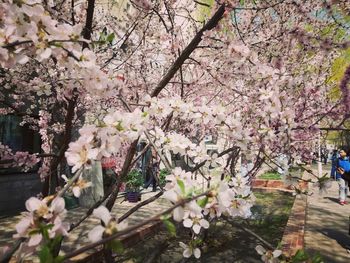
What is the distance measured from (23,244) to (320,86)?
842 cm

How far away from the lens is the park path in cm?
733

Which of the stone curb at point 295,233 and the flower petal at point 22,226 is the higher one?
the flower petal at point 22,226

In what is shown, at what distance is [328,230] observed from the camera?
29.9ft

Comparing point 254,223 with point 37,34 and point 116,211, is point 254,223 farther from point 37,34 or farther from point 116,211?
point 37,34

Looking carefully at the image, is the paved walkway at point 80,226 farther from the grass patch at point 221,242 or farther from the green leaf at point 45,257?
the green leaf at point 45,257

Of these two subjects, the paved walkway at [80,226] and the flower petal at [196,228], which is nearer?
the flower petal at [196,228]

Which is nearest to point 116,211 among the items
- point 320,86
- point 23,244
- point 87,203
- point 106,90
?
point 87,203

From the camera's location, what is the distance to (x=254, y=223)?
10.4 m

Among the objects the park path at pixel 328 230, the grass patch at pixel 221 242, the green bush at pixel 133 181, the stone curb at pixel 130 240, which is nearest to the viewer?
the stone curb at pixel 130 240

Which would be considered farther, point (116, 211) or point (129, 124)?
point (116, 211)

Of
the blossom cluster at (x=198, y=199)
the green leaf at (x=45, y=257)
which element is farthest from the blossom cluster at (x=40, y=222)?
the blossom cluster at (x=198, y=199)

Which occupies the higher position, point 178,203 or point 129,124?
point 129,124

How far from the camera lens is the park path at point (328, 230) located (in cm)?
733

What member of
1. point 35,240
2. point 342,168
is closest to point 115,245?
point 35,240
